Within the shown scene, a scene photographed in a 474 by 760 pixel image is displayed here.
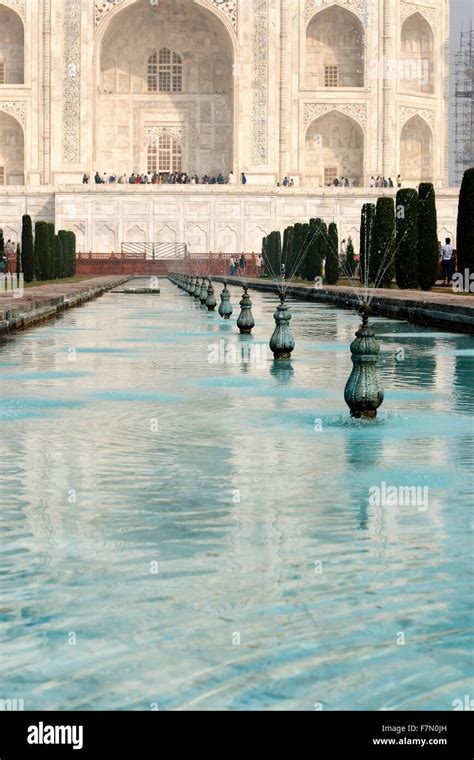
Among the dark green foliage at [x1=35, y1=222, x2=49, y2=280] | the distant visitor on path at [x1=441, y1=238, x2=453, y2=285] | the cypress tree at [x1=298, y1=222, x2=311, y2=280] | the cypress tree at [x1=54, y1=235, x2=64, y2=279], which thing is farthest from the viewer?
the cypress tree at [x1=54, y1=235, x2=64, y2=279]

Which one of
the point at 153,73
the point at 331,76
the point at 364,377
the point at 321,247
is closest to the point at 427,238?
the point at 321,247

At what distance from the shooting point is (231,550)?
4.76 metres

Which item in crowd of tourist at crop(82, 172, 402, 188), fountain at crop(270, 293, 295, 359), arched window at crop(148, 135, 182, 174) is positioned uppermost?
arched window at crop(148, 135, 182, 174)

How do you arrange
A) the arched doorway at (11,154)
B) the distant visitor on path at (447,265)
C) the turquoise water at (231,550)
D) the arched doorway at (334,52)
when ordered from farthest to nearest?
the arched doorway at (334,52)
the arched doorway at (11,154)
the distant visitor on path at (447,265)
the turquoise water at (231,550)

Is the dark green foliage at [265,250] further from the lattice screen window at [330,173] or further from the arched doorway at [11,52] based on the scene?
the arched doorway at [11,52]

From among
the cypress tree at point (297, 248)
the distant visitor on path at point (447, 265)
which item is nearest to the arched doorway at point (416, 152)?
the cypress tree at point (297, 248)

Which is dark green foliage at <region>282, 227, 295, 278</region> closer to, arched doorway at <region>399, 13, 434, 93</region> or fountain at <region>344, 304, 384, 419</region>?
arched doorway at <region>399, 13, 434, 93</region>

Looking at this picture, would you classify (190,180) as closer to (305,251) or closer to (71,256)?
(71,256)

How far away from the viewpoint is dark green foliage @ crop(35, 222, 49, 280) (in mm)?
37125

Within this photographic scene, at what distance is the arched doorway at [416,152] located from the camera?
214 feet

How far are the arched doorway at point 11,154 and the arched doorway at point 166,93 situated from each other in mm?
3649

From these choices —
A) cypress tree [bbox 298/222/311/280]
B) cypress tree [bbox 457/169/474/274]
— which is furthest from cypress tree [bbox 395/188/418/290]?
cypress tree [bbox 298/222/311/280]

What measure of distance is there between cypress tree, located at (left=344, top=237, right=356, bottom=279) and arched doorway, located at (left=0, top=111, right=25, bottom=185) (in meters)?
25.1

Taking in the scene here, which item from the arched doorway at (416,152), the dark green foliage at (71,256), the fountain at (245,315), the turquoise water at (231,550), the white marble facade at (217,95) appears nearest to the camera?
the turquoise water at (231,550)
